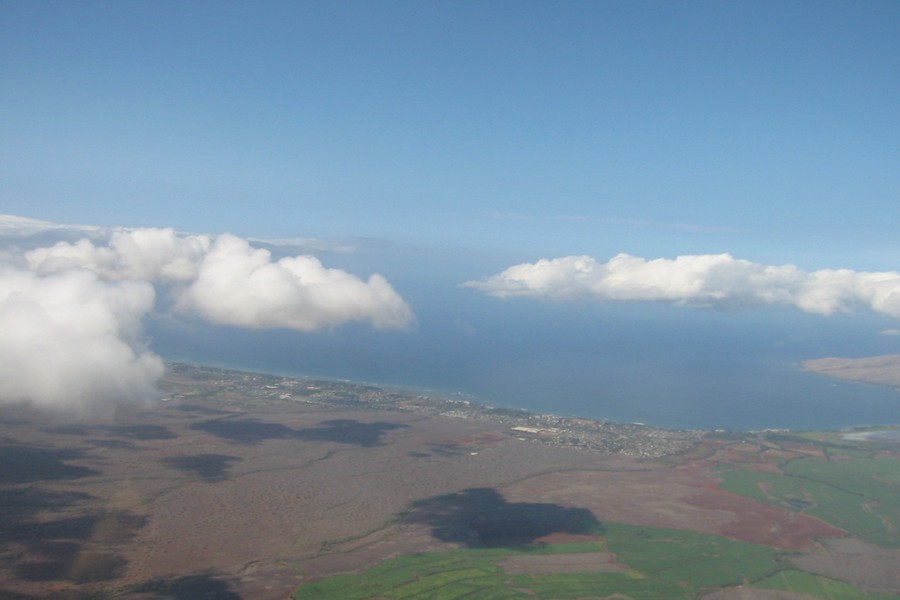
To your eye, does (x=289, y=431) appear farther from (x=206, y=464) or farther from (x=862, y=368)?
(x=862, y=368)

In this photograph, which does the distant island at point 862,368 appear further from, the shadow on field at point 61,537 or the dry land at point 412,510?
the shadow on field at point 61,537

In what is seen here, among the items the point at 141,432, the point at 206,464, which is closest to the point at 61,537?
the point at 206,464

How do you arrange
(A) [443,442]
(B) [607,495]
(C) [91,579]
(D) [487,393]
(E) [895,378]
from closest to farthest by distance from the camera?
1. (C) [91,579]
2. (B) [607,495]
3. (A) [443,442]
4. (D) [487,393]
5. (E) [895,378]

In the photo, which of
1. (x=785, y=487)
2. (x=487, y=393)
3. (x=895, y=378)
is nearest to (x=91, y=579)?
(x=785, y=487)

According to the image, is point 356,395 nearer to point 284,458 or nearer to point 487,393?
point 487,393

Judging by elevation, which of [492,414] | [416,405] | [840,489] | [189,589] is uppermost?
[416,405]

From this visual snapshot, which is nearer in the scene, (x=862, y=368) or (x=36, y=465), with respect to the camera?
(x=36, y=465)
